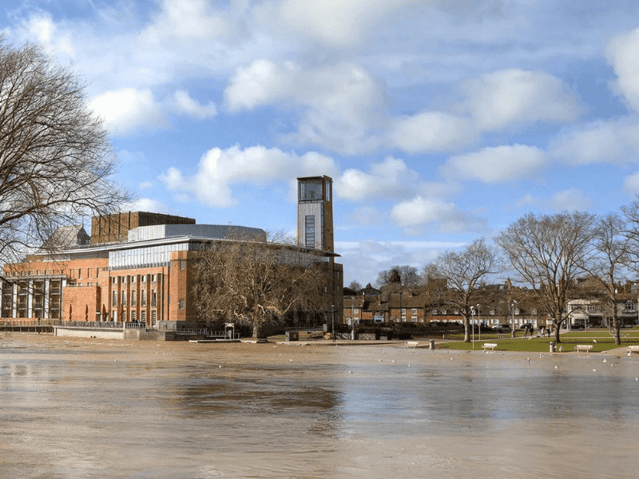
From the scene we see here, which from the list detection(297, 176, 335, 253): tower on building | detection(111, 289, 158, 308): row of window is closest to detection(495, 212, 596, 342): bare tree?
detection(111, 289, 158, 308): row of window

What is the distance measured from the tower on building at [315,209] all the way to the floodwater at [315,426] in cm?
15804

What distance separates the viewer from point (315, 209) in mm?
190000

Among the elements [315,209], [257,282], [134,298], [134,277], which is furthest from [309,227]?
[257,282]

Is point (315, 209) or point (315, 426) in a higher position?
point (315, 209)

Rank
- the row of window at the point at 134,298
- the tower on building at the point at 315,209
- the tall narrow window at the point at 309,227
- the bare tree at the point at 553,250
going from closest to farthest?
the bare tree at the point at 553,250 → the row of window at the point at 134,298 → the tower on building at the point at 315,209 → the tall narrow window at the point at 309,227

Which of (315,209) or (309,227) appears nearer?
(315,209)

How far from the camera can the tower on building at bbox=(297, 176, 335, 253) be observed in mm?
188250

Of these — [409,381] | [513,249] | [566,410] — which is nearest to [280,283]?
[513,249]

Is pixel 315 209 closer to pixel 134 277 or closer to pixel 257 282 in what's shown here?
pixel 134 277

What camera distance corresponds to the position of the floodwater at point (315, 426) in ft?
38.1

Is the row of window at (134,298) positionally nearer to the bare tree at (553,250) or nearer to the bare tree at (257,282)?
the bare tree at (257,282)

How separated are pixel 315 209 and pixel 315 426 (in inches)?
6866

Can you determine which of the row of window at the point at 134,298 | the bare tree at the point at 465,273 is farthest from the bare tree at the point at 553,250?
the row of window at the point at 134,298

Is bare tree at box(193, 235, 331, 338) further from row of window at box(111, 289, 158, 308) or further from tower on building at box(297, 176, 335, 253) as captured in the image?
tower on building at box(297, 176, 335, 253)
